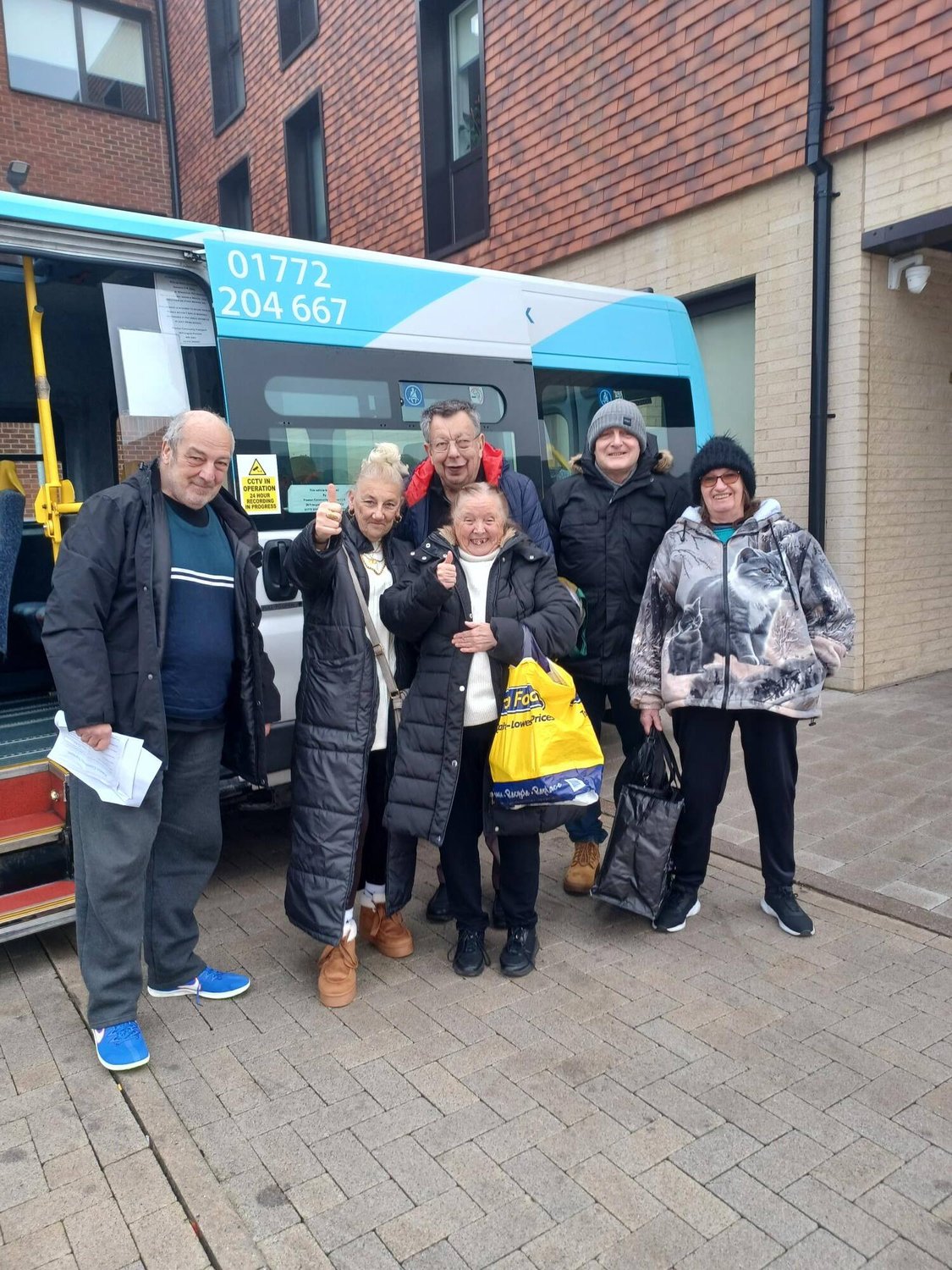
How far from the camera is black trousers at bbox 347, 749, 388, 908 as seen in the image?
3143 millimetres

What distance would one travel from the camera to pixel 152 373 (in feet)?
11.5

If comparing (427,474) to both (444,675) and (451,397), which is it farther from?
(451,397)

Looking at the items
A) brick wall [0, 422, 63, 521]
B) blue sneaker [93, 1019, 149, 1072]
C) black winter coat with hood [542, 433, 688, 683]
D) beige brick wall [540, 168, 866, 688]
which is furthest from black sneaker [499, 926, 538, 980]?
beige brick wall [540, 168, 866, 688]

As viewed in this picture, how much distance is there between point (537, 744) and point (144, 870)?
1.22 meters

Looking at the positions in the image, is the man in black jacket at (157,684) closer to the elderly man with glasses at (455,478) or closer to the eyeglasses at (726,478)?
the elderly man with glasses at (455,478)

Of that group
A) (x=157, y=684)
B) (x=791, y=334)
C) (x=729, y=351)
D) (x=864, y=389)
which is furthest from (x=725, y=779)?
(x=729, y=351)

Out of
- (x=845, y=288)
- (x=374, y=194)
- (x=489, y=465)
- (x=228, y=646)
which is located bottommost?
(x=228, y=646)

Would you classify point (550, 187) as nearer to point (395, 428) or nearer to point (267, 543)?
point (395, 428)

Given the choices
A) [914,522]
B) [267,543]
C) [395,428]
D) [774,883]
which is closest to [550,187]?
[914,522]

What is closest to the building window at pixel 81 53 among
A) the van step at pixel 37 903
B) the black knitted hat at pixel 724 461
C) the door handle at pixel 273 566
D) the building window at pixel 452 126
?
the building window at pixel 452 126

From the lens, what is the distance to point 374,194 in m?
10.8

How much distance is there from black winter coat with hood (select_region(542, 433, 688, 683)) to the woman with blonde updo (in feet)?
2.79

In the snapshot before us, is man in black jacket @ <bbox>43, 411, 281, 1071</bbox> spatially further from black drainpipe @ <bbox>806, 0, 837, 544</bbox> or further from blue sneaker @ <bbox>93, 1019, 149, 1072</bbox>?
black drainpipe @ <bbox>806, 0, 837, 544</bbox>

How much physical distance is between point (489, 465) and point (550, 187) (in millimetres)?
6324
